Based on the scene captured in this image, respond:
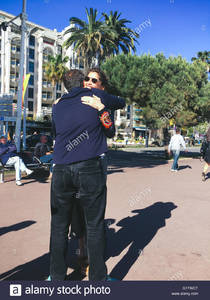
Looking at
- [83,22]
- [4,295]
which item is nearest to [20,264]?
[4,295]

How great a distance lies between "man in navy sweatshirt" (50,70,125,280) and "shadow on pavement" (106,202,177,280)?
67cm

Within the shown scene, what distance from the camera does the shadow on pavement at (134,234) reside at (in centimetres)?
299

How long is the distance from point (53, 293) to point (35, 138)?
23.6 metres

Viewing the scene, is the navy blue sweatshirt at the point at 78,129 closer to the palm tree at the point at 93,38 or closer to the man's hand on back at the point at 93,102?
the man's hand on back at the point at 93,102

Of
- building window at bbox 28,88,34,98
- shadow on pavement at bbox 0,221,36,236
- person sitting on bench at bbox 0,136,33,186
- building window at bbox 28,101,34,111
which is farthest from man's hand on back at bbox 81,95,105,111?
building window at bbox 28,88,34,98

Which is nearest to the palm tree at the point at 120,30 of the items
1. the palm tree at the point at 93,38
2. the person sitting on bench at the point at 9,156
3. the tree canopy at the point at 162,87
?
the palm tree at the point at 93,38

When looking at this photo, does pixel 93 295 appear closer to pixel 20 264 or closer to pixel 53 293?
pixel 53 293

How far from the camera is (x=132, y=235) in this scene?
12.7ft

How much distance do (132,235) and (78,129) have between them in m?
2.27

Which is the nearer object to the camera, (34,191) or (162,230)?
(162,230)

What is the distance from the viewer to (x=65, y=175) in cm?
219

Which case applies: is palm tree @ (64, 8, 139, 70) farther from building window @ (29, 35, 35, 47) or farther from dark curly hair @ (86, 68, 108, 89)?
building window @ (29, 35, 35, 47)

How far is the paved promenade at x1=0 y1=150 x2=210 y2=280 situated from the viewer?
2.82 m

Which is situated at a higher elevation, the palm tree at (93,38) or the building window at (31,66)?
the building window at (31,66)
